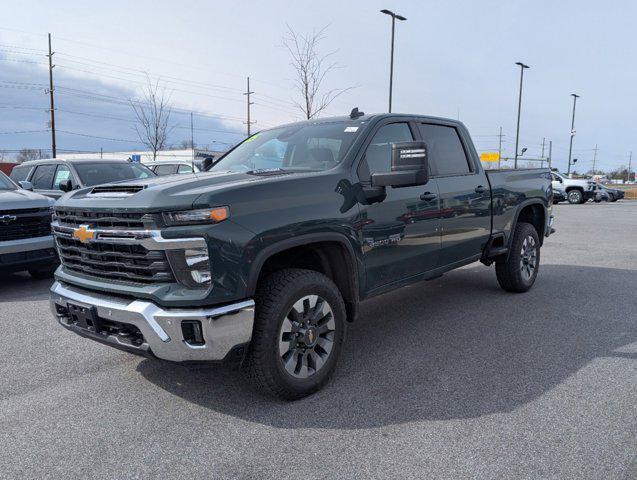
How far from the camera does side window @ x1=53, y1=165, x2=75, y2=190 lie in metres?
9.05

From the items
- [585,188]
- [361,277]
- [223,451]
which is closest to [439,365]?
[361,277]

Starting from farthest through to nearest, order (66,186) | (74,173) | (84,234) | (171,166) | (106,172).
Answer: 1. (171,166)
2. (106,172)
3. (74,173)
4. (66,186)
5. (84,234)

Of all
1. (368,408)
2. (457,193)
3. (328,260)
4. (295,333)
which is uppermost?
(457,193)

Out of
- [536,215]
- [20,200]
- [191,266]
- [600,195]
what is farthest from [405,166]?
[600,195]

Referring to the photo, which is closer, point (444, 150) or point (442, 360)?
point (442, 360)

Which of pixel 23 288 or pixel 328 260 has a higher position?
pixel 328 260

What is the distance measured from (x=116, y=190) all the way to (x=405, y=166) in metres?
1.93

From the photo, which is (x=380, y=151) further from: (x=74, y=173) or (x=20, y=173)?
(x=20, y=173)

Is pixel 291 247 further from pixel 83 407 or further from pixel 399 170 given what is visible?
pixel 83 407

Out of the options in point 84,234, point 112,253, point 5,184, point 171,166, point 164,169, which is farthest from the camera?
point 164,169

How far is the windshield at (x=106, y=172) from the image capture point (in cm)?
888

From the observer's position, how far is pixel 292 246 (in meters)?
3.24

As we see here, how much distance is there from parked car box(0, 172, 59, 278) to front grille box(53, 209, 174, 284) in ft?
11.1

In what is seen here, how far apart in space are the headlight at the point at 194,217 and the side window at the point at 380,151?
4.21 ft
